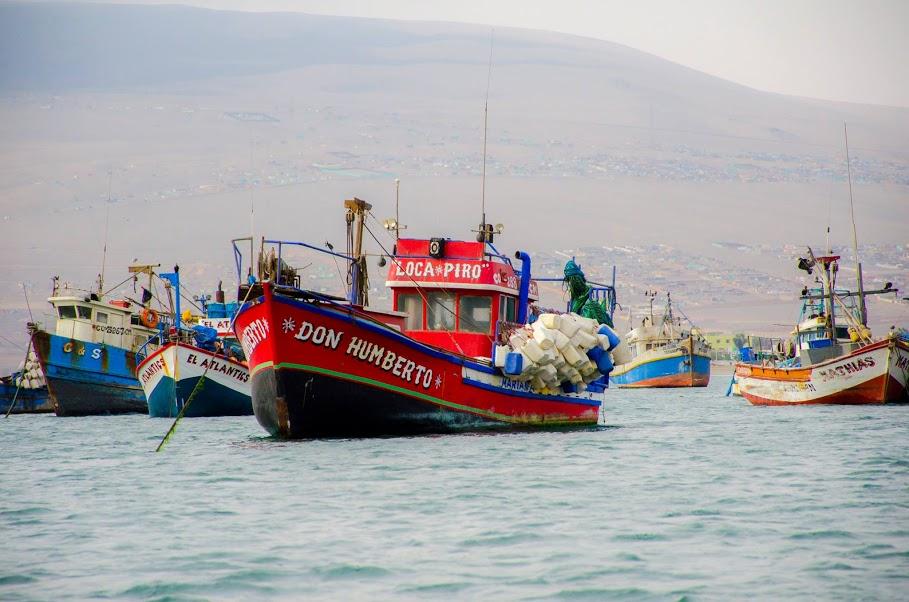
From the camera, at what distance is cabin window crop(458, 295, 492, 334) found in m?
28.2

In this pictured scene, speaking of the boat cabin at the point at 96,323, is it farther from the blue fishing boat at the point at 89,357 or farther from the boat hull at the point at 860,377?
the boat hull at the point at 860,377

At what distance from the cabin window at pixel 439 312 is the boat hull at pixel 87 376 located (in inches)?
838

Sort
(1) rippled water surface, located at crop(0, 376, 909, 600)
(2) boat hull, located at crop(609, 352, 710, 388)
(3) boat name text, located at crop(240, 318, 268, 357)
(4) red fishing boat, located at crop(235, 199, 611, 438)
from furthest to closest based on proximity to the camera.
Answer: (2) boat hull, located at crop(609, 352, 710, 388), (3) boat name text, located at crop(240, 318, 268, 357), (4) red fishing boat, located at crop(235, 199, 611, 438), (1) rippled water surface, located at crop(0, 376, 909, 600)

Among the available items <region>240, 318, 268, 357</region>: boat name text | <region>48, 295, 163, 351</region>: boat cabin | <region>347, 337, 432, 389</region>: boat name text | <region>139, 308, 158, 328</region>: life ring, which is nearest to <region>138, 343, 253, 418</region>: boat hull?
<region>48, 295, 163, 351</region>: boat cabin

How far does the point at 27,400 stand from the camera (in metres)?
54.6

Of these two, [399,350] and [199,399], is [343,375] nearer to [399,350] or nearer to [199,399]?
[399,350]

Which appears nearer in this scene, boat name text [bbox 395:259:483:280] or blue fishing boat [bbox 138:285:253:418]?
boat name text [bbox 395:259:483:280]

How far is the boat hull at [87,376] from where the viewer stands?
1768 inches

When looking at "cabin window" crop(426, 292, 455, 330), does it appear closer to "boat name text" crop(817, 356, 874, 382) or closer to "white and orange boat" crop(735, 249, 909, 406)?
"white and orange boat" crop(735, 249, 909, 406)

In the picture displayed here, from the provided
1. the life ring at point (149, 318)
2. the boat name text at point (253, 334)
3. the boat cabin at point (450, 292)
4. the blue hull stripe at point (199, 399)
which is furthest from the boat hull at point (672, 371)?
the boat name text at point (253, 334)

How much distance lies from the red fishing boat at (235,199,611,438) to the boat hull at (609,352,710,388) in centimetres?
5811

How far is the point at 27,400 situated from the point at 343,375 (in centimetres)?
3526

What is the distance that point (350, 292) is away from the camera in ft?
94.5

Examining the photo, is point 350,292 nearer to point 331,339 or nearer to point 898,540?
point 331,339
